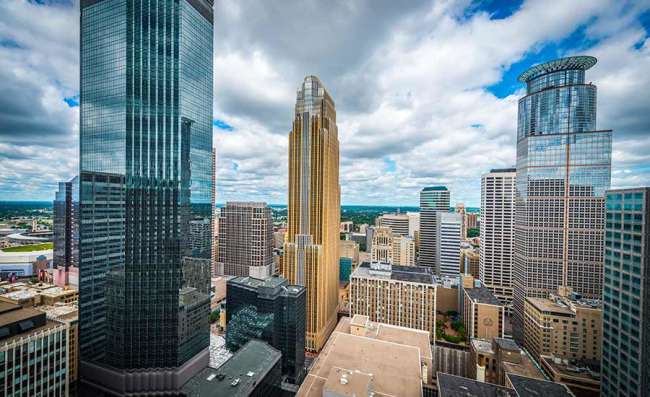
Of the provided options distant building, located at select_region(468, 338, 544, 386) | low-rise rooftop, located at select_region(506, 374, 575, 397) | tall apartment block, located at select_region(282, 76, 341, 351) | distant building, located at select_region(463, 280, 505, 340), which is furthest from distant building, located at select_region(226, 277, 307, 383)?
distant building, located at select_region(463, 280, 505, 340)

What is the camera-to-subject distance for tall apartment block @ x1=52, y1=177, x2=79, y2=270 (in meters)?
176

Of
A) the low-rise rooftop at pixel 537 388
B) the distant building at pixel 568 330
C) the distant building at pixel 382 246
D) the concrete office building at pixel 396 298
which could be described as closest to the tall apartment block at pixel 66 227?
the concrete office building at pixel 396 298

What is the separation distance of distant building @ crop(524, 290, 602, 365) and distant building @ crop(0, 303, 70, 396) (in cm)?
14378

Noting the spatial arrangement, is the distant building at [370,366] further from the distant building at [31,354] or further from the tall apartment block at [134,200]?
the distant building at [31,354]

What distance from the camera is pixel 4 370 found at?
50.2 meters

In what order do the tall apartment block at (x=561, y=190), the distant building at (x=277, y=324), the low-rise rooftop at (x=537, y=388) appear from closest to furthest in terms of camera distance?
the low-rise rooftop at (x=537, y=388) → the distant building at (x=277, y=324) → the tall apartment block at (x=561, y=190)

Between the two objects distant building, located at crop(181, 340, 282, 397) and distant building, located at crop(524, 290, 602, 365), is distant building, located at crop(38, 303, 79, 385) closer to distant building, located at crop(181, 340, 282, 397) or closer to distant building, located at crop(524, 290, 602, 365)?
distant building, located at crop(181, 340, 282, 397)

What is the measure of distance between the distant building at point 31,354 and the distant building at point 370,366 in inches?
2180

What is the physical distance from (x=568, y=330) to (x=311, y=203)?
4350 inches

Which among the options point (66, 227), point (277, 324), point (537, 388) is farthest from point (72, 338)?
point (537, 388)

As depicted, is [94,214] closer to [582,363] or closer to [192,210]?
[192,210]

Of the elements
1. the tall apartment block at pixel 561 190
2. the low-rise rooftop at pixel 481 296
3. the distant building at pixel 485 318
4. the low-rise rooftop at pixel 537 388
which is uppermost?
the tall apartment block at pixel 561 190

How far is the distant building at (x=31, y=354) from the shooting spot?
Result: 51366 mm

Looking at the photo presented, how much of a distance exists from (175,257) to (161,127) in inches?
1614
